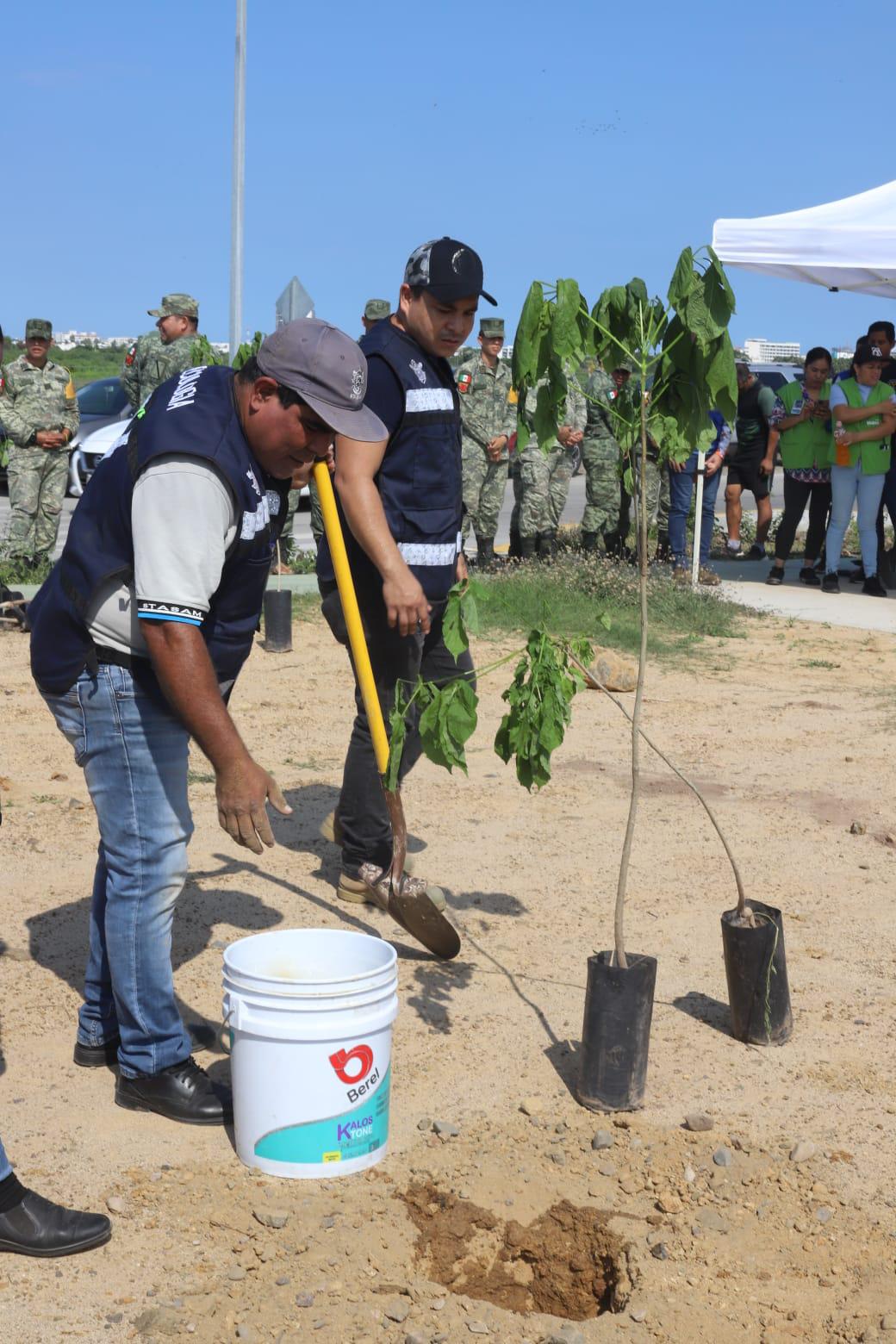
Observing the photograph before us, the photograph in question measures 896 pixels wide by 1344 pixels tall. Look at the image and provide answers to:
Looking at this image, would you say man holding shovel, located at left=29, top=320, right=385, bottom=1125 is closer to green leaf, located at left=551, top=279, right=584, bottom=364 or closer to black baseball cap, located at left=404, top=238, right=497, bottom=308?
green leaf, located at left=551, top=279, right=584, bottom=364

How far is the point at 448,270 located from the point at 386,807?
1.77 metres

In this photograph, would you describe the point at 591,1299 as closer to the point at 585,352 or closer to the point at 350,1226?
the point at 350,1226

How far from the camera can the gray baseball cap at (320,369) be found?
9.59 ft

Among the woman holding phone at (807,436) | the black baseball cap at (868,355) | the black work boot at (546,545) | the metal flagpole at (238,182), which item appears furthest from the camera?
the metal flagpole at (238,182)

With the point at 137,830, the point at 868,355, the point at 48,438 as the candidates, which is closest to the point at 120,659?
the point at 137,830

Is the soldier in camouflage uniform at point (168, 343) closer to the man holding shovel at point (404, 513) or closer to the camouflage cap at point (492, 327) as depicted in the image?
the camouflage cap at point (492, 327)

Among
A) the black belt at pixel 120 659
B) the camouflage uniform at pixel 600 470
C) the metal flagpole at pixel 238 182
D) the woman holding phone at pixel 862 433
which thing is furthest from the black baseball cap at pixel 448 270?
the metal flagpole at pixel 238 182

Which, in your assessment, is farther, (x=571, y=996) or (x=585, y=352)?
(x=571, y=996)

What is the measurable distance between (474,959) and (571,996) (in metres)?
0.38

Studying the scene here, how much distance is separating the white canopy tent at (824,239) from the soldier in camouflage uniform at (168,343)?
4.29 metres

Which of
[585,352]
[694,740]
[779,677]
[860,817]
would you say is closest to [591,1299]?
Result: [585,352]

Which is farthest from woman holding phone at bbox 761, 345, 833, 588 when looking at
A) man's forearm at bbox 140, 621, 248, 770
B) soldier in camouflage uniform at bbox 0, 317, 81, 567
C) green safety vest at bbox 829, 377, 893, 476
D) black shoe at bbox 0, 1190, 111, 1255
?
black shoe at bbox 0, 1190, 111, 1255

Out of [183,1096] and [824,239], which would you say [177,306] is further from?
[183,1096]

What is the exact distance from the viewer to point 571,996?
428 cm
